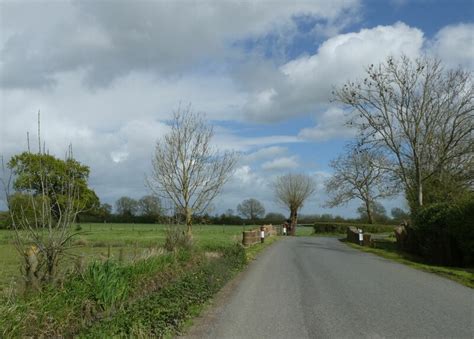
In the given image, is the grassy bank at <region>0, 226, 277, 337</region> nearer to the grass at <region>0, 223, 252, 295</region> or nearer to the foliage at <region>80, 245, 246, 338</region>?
the foliage at <region>80, 245, 246, 338</region>

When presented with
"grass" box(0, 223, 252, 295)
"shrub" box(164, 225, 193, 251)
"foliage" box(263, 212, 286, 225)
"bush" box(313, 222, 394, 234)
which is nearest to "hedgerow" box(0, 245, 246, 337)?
"grass" box(0, 223, 252, 295)

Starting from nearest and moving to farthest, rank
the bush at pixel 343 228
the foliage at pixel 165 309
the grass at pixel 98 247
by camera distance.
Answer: the foliage at pixel 165 309, the grass at pixel 98 247, the bush at pixel 343 228

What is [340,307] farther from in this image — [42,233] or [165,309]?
[42,233]

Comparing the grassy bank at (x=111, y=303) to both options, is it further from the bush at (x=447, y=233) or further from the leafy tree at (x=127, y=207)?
the leafy tree at (x=127, y=207)

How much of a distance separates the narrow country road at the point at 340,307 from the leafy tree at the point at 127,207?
7403cm

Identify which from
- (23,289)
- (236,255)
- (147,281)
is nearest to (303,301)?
(147,281)

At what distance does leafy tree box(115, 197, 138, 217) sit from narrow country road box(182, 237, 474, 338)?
74.0 metres

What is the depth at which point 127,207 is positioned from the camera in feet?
297

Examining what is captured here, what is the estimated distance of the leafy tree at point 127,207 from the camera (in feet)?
288

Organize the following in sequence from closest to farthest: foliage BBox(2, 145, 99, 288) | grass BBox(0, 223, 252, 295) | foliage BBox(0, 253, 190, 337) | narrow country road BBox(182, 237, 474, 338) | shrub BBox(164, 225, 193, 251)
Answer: foliage BBox(0, 253, 190, 337) → narrow country road BBox(182, 237, 474, 338) → foliage BBox(2, 145, 99, 288) → grass BBox(0, 223, 252, 295) → shrub BBox(164, 225, 193, 251)

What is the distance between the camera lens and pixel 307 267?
60.0 ft

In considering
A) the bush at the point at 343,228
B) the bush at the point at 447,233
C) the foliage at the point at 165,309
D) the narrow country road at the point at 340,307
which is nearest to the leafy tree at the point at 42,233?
the foliage at the point at 165,309

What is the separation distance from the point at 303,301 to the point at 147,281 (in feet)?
12.3

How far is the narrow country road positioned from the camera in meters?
8.15
